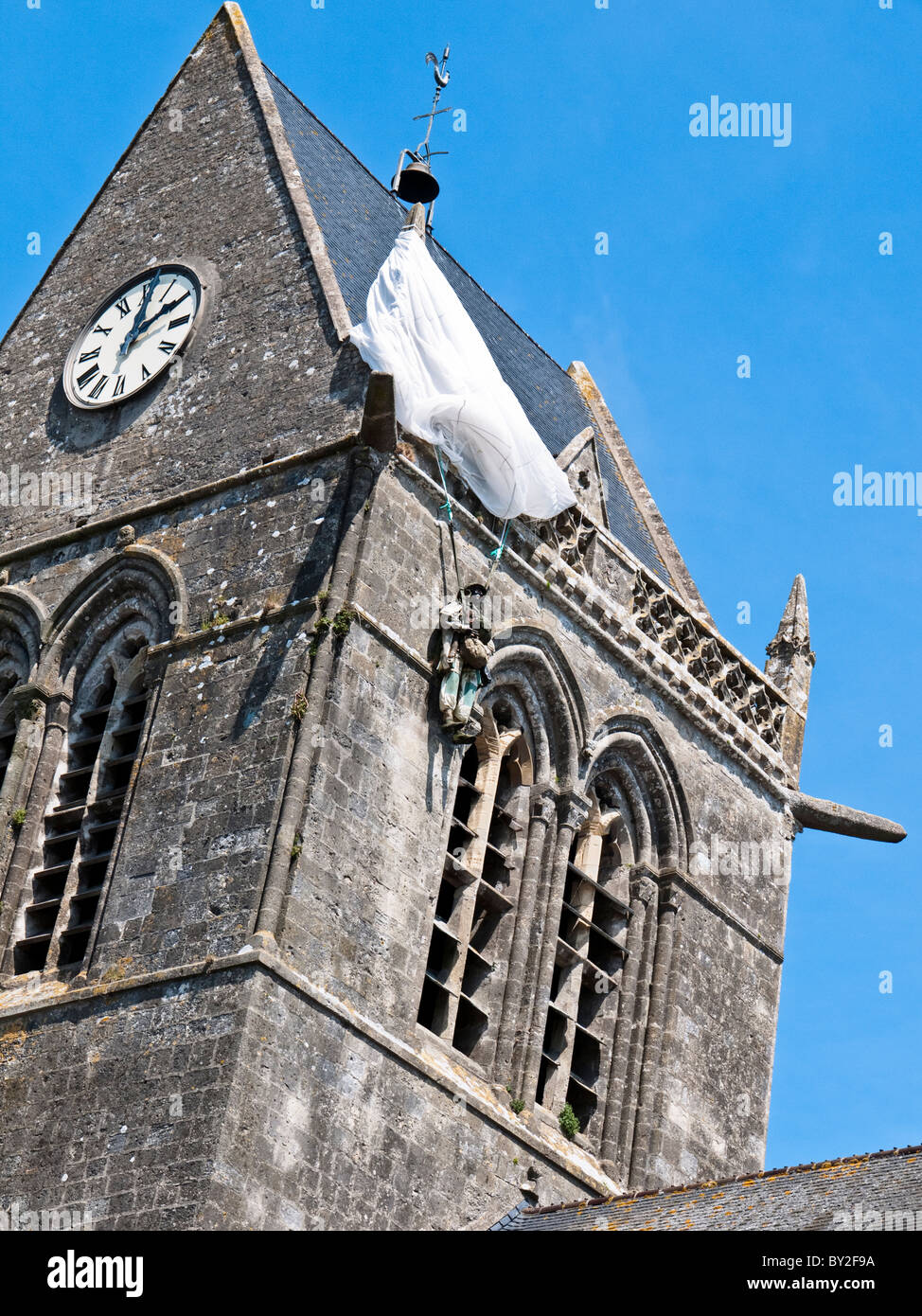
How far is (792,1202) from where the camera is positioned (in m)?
17.9

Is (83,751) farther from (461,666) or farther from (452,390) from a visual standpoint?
(452,390)

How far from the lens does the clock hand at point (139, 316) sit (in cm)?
2470

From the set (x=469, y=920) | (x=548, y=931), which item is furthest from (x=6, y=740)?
(x=548, y=931)

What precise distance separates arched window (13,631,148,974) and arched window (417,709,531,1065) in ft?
9.18

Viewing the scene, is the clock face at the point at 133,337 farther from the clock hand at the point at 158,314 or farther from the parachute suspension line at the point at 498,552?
the parachute suspension line at the point at 498,552

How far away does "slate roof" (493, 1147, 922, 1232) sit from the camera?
17.1m

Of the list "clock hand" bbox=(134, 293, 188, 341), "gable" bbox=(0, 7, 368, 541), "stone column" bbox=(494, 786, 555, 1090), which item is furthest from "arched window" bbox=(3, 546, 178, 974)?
"stone column" bbox=(494, 786, 555, 1090)

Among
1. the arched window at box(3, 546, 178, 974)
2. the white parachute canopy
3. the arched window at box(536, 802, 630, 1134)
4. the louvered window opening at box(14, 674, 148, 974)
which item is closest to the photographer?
the louvered window opening at box(14, 674, 148, 974)

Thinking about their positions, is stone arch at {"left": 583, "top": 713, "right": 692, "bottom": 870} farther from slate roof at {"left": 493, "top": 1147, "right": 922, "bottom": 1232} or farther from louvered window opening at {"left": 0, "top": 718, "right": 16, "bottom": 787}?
louvered window opening at {"left": 0, "top": 718, "right": 16, "bottom": 787}

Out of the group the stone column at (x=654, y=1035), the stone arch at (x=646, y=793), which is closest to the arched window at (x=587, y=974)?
the stone arch at (x=646, y=793)

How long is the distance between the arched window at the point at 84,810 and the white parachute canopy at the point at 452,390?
3205 millimetres

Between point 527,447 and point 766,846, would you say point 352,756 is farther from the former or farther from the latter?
point 766,846
